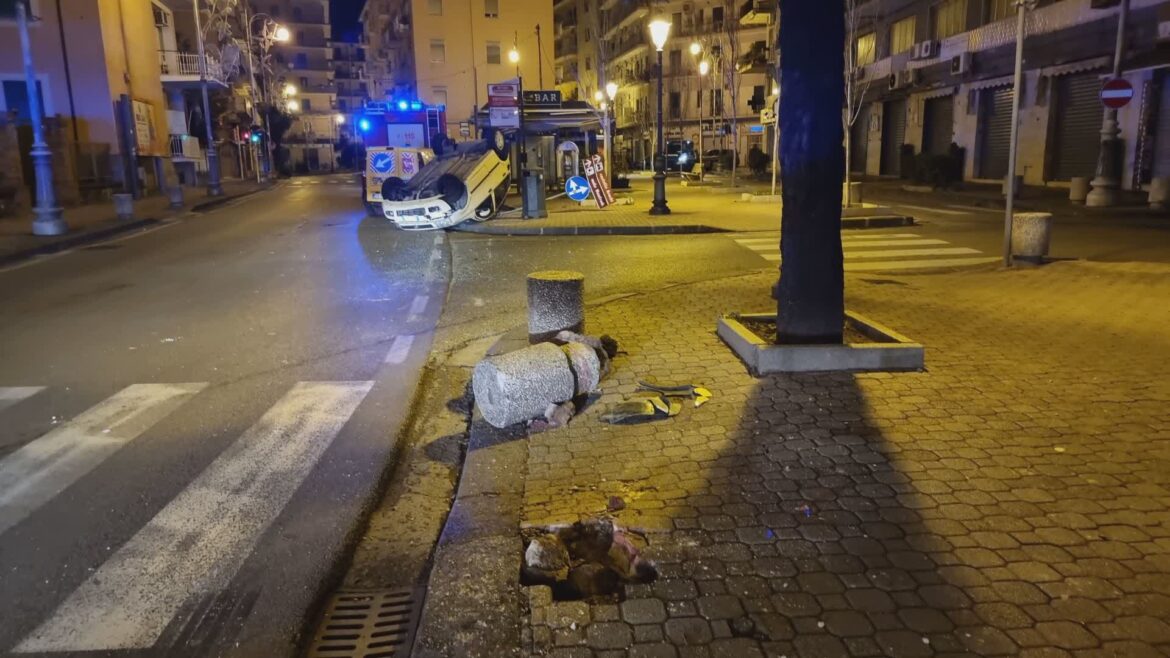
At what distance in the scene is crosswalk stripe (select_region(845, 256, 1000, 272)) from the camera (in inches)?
467

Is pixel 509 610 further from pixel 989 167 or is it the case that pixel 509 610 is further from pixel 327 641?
pixel 989 167

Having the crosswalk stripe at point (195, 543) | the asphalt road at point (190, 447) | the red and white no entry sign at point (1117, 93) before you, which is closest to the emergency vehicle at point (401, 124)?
the asphalt road at point (190, 447)

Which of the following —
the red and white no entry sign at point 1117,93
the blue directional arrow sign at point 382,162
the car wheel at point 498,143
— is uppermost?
the red and white no entry sign at point 1117,93

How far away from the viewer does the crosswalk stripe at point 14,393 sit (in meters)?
6.32

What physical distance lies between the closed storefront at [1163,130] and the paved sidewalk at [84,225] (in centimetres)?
2599

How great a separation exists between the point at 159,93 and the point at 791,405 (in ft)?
137

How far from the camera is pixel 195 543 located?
408 cm

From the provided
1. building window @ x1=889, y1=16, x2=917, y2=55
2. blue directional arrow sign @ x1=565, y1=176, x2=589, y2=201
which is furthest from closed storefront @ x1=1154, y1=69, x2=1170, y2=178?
blue directional arrow sign @ x1=565, y1=176, x2=589, y2=201

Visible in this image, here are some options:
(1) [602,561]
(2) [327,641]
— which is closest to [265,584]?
(2) [327,641]

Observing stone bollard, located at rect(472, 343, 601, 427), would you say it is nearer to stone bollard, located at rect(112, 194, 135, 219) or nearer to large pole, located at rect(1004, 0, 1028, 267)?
large pole, located at rect(1004, 0, 1028, 267)

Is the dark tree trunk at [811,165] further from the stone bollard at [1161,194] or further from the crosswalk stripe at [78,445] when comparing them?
the stone bollard at [1161,194]

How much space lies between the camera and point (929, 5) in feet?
109

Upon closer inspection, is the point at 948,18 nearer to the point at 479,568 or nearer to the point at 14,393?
the point at 14,393

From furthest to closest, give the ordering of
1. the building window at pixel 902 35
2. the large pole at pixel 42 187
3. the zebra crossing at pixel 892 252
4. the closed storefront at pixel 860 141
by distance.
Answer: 1. the closed storefront at pixel 860 141
2. the building window at pixel 902 35
3. the large pole at pixel 42 187
4. the zebra crossing at pixel 892 252
